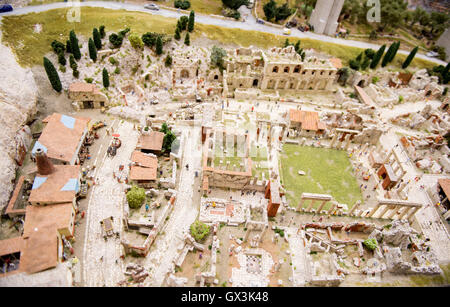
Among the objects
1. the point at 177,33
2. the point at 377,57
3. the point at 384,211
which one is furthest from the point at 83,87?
the point at 377,57

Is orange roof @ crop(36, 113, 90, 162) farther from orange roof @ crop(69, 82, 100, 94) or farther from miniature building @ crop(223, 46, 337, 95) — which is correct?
miniature building @ crop(223, 46, 337, 95)

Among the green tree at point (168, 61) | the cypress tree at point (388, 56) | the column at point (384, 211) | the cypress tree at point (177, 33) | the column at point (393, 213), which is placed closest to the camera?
the column at point (384, 211)

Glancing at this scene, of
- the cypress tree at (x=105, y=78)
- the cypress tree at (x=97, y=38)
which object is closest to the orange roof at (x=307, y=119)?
the cypress tree at (x=105, y=78)

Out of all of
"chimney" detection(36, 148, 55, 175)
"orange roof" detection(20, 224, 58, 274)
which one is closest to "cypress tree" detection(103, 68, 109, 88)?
"chimney" detection(36, 148, 55, 175)

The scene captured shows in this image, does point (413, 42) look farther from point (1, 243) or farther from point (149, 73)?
point (1, 243)

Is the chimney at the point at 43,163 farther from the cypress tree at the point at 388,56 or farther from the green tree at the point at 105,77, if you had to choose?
the cypress tree at the point at 388,56

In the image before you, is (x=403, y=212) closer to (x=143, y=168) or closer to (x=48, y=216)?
(x=143, y=168)
